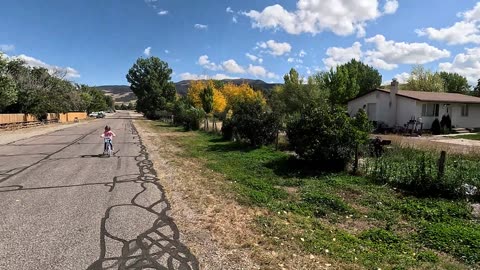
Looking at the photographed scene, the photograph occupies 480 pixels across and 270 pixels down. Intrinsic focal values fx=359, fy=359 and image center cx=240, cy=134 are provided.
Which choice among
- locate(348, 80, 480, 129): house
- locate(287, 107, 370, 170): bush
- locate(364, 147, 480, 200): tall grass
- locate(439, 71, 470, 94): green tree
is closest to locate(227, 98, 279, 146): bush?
locate(287, 107, 370, 170): bush

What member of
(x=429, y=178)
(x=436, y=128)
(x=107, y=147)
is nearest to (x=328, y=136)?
(x=429, y=178)

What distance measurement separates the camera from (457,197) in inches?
300

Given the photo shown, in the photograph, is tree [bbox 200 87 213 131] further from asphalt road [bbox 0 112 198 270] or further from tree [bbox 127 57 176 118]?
asphalt road [bbox 0 112 198 270]

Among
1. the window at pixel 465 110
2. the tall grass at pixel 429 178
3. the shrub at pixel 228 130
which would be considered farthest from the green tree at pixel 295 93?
the tall grass at pixel 429 178

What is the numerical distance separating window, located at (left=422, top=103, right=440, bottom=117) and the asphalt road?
2339cm

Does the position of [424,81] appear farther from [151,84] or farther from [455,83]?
[151,84]

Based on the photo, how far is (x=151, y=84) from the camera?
7919 centimetres

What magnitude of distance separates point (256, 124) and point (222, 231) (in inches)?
444

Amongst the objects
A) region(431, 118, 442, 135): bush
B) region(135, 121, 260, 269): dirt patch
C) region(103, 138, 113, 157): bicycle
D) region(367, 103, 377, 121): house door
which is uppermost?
region(367, 103, 377, 121): house door

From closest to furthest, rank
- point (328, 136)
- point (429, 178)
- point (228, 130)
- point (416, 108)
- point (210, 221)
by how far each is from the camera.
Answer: point (210, 221)
point (429, 178)
point (328, 136)
point (228, 130)
point (416, 108)

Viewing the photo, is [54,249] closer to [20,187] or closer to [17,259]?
[17,259]

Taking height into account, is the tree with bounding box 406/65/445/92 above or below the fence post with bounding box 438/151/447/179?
above

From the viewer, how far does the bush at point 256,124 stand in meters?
16.9

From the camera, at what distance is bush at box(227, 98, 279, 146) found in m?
16.9
